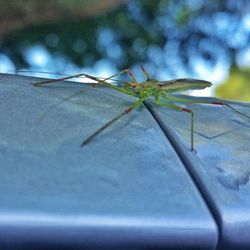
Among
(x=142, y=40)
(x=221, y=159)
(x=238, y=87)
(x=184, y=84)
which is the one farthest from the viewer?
(x=238, y=87)

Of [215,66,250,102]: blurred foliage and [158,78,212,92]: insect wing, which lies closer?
[158,78,212,92]: insect wing

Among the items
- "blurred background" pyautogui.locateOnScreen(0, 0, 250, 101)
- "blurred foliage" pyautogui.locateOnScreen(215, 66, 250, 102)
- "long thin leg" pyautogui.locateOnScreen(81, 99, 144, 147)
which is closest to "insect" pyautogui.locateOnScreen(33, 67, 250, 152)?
"long thin leg" pyautogui.locateOnScreen(81, 99, 144, 147)

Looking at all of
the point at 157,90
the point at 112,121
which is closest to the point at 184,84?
the point at 157,90

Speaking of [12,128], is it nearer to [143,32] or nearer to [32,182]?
[32,182]

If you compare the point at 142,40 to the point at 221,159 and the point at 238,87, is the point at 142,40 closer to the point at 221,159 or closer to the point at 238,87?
the point at 238,87

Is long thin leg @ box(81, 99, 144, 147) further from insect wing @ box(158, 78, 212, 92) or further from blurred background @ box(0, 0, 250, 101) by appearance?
blurred background @ box(0, 0, 250, 101)

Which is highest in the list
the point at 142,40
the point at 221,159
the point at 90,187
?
the point at 142,40

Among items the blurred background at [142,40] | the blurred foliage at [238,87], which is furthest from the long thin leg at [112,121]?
the blurred foliage at [238,87]
